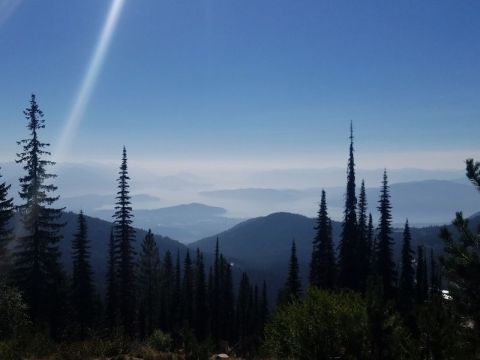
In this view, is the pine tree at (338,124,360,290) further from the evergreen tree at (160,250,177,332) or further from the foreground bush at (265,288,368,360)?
the foreground bush at (265,288,368,360)

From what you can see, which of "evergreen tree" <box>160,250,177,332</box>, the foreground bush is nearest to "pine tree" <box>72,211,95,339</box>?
"evergreen tree" <box>160,250,177,332</box>

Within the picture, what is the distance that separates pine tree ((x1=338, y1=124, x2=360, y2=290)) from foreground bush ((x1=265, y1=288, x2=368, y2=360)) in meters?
33.2

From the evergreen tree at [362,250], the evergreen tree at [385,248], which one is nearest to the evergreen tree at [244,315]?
the evergreen tree at [385,248]

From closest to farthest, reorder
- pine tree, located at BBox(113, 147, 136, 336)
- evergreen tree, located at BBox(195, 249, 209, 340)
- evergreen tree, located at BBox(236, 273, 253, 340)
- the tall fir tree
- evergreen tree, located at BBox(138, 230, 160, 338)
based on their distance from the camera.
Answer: pine tree, located at BBox(113, 147, 136, 336), evergreen tree, located at BBox(138, 230, 160, 338), evergreen tree, located at BBox(195, 249, 209, 340), the tall fir tree, evergreen tree, located at BBox(236, 273, 253, 340)

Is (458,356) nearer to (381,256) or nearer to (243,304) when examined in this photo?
(381,256)

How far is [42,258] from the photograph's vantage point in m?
32.1

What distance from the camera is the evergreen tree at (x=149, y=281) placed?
5891 centimetres

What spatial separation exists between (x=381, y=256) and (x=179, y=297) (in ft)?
104

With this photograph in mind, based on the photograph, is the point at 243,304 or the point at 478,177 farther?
the point at 243,304

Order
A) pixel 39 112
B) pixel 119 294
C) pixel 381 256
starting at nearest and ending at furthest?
pixel 39 112 → pixel 119 294 → pixel 381 256

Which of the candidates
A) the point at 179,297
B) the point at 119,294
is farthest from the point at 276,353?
the point at 179,297

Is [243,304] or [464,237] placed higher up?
[464,237]

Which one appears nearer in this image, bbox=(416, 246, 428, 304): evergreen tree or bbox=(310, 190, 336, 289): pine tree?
bbox=(310, 190, 336, 289): pine tree

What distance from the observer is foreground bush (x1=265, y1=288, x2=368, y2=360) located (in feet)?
31.9
